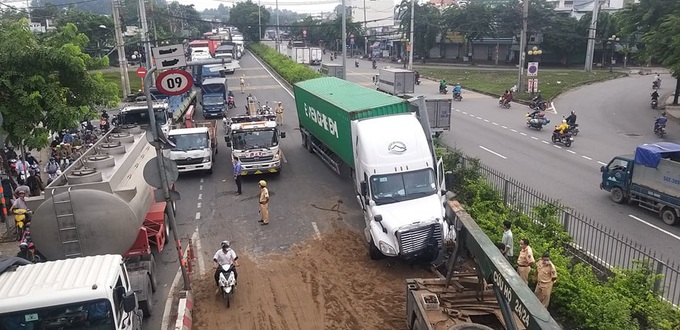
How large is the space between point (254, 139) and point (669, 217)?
47.8ft

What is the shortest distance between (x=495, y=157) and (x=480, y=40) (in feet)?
183

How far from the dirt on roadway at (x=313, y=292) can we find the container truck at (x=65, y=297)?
291 cm

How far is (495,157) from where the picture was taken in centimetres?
2472

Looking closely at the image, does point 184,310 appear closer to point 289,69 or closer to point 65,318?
point 65,318

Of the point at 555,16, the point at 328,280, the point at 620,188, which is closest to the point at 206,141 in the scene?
the point at 328,280

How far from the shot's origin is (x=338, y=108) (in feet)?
60.0

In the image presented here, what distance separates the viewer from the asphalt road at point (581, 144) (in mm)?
16219

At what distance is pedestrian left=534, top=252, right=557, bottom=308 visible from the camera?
999cm

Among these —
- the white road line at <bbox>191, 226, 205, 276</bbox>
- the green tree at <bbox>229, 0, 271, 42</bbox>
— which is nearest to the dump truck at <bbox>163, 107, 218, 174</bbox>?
the white road line at <bbox>191, 226, 205, 276</bbox>

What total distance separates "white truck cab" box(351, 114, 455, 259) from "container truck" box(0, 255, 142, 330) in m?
6.31

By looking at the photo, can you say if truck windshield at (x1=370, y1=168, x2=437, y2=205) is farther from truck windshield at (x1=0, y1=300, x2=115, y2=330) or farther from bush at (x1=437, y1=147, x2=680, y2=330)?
truck windshield at (x1=0, y1=300, x2=115, y2=330)

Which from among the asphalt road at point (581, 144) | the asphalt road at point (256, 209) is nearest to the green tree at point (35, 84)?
the asphalt road at point (256, 209)

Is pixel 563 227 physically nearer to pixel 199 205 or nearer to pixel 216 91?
pixel 199 205

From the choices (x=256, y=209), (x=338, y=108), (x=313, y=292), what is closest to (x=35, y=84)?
(x=256, y=209)
